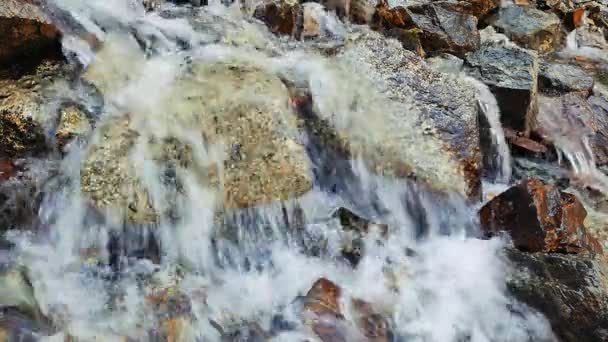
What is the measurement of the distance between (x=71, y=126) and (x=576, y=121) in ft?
15.3

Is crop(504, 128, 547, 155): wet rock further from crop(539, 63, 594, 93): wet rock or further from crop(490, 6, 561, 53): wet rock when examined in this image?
crop(490, 6, 561, 53): wet rock

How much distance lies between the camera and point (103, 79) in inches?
189

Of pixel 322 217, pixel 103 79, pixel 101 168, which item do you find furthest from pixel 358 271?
pixel 103 79

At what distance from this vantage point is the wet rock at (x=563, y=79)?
6.39 meters

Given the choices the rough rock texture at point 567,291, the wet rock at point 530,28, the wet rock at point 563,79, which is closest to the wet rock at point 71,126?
the rough rock texture at point 567,291

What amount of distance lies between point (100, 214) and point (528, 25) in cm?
630

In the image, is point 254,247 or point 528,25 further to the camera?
point 528,25

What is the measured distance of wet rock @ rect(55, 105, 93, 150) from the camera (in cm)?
424

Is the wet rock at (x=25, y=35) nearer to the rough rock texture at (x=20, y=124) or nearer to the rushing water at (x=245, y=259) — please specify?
the rushing water at (x=245, y=259)

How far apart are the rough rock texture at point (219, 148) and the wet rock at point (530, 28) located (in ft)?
14.3

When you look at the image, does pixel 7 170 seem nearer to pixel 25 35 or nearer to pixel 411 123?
pixel 25 35

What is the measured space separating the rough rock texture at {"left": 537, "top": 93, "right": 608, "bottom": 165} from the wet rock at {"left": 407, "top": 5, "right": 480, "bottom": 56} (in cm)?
105

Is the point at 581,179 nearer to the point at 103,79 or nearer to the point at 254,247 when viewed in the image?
the point at 254,247

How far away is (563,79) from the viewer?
21.3 ft
